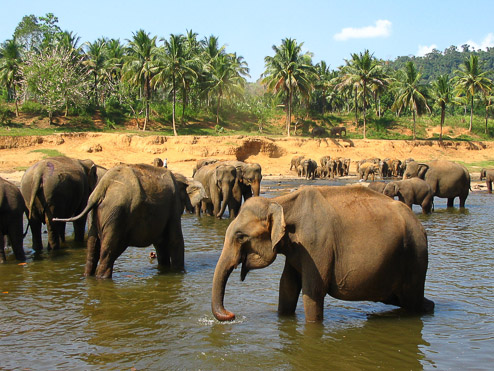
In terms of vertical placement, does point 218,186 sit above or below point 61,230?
above

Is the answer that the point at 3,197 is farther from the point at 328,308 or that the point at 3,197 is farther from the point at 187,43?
the point at 187,43

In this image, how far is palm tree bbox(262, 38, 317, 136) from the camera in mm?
54344

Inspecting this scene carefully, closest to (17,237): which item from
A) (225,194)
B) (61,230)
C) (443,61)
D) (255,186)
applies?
(61,230)

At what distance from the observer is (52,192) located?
10609 millimetres

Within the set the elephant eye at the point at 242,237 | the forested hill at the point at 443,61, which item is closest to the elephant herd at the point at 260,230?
the elephant eye at the point at 242,237

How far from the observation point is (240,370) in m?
5.29

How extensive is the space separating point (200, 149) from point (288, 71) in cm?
1641

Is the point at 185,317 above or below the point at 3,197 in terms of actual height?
below

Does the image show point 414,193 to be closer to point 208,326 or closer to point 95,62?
point 208,326

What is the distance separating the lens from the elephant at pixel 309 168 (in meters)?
40.0

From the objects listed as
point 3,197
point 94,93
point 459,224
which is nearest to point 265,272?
point 3,197

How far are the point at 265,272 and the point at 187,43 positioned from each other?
60.3m

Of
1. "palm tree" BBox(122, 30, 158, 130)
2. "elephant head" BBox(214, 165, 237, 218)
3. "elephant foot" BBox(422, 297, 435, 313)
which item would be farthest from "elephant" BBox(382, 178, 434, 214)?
"palm tree" BBox(122, 30, 158, 130)

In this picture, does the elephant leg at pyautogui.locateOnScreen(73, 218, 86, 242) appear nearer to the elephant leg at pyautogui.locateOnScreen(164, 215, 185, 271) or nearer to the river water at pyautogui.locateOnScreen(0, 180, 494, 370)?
the river water at pyautogui.locateOnScreen(0, 180, 494, 370)
